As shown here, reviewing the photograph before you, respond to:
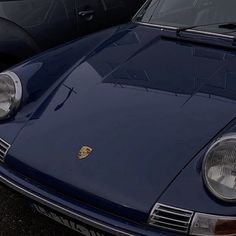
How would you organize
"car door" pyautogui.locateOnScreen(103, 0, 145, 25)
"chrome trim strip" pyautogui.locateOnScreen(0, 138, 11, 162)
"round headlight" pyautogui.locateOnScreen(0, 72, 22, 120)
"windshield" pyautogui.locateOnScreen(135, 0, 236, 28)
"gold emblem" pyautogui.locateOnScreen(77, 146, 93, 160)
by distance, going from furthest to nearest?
"car door" pyautogui.locateOnScreen(103, 0, 145, 25)
"windshield" pyautogui.locateOnScreen(135, 0, 236, 28)
"round headlight" pyautogui.locateOnScreen(0, 72, 22, 120)
"chrome trim strip" pyautogui.locateOnScreen(0, 138, 11, 162)
"gold emblem" pyautogui.locateOnScreen(77, 146, 93, 160)

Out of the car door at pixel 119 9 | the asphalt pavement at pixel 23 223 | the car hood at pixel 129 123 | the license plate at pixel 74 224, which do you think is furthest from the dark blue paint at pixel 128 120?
the car door at pixel 119 9

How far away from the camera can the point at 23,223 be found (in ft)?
10.0

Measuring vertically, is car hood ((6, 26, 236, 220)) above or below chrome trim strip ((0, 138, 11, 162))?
below

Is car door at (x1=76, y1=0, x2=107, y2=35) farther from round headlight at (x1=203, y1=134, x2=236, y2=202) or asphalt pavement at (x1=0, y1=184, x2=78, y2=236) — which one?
round headlight at (x1=203, y1=134, x2=236, y2=202)

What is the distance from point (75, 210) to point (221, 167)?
706 millimetres

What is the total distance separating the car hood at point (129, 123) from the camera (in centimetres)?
220

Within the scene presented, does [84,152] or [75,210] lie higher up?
[84,152]

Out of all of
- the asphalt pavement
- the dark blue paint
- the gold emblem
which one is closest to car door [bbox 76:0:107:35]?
the dark blue paint

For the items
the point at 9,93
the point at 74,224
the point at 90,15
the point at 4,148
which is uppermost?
the point at 9,93

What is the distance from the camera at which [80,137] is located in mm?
2463

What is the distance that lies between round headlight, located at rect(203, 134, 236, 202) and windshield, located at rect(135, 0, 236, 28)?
1264 millimetres

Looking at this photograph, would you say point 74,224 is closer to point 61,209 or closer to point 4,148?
point 61,209

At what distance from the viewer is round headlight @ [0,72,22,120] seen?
9.14 feet

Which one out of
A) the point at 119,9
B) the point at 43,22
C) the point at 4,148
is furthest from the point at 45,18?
the point at 4,148
